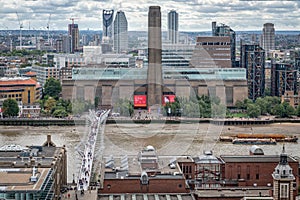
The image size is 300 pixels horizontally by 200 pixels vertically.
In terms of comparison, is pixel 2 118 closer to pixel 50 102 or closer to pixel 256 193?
pixel 50 102

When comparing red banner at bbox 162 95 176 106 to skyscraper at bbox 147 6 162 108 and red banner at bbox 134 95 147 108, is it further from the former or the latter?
red banner at bbox 134 95 147 108

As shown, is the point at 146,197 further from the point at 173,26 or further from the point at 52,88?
the point at 173,26

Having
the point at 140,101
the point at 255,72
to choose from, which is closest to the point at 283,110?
the point at 140,101

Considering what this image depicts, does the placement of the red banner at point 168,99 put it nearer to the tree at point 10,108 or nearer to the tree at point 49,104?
the tree at point 49,104

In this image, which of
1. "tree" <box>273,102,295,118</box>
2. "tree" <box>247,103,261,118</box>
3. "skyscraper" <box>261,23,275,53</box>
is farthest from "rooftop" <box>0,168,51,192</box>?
"skyscraper" <box>261,23,275,53</box>

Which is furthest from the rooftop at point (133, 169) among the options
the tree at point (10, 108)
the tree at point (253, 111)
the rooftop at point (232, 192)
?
the tree at point (10, 108)
